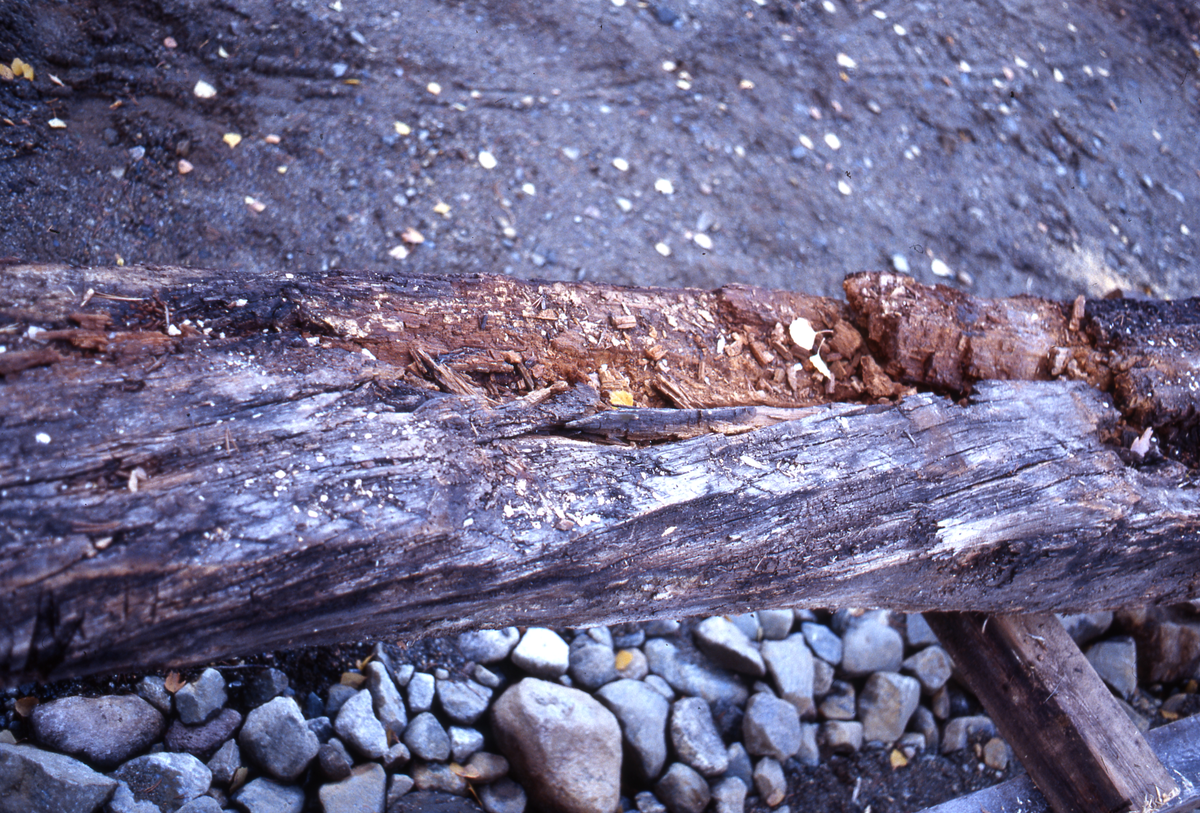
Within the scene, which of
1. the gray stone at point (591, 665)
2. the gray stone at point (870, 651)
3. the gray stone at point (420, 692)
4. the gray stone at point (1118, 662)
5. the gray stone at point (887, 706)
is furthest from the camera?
the gray stone at point (1118, 662)

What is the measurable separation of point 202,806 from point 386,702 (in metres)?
0.50

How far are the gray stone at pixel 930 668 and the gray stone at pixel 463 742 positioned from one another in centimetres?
160

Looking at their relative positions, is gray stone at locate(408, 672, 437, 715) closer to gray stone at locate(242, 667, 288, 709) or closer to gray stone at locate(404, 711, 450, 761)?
gray stone at locate(404, 711, 450, 761)

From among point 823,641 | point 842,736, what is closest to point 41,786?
point 842,736

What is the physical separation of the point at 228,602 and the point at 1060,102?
573 cm

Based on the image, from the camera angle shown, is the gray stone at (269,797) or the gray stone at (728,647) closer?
the gray stone at (269,797)

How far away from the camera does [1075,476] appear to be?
1.71 m

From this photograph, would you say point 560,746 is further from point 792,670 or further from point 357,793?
point 792,670

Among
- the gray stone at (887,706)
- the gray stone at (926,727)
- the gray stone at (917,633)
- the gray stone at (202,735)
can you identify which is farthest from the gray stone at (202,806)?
the gray stone at (917,633)

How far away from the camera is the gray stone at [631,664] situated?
2.46m

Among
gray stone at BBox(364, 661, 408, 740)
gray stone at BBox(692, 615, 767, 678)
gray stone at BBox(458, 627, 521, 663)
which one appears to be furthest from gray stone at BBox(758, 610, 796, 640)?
gray stone at BBox(364, 661, 408, 740)

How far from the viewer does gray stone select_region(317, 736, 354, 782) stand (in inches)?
73.4

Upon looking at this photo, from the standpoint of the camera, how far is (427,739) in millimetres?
2035

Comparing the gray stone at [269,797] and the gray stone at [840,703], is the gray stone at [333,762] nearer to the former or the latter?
the gray stone at [269,797]
